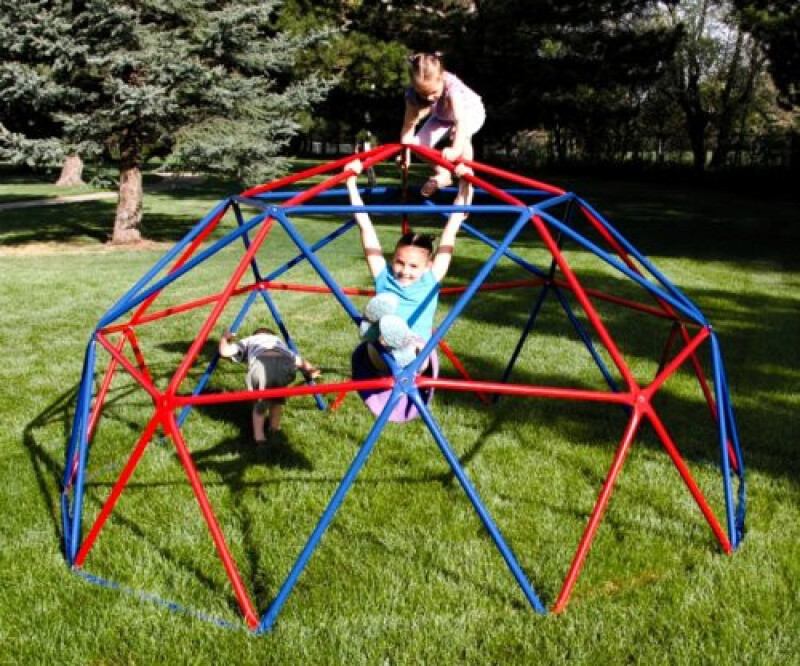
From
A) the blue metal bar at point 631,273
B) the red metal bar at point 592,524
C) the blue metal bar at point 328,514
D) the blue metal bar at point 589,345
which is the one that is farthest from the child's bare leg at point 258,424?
the red metal bar at point 592,524

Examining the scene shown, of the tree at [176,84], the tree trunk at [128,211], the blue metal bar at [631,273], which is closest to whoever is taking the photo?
the blue metal bar at [631,273]

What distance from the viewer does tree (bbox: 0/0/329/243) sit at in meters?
11.8

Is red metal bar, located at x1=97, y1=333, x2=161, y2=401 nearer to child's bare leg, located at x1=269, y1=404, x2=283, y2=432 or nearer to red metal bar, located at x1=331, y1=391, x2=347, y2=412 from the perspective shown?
child's bare leg, located at x1=269, y1=404, x2=283, y2=432

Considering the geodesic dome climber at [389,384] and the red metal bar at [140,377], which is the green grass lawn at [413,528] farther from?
the red metal bar at [140,377]

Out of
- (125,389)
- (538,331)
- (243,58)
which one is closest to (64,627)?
(125,389)

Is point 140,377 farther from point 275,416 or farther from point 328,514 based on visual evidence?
point 275,416

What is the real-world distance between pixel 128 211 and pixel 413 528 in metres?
12.3

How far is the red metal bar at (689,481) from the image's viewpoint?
9.89 feet

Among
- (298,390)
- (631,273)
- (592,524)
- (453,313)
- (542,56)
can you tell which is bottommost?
(592,524)

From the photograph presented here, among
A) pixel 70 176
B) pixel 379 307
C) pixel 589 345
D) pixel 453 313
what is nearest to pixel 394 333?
pixel 379 307

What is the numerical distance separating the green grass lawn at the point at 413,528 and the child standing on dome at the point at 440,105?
1590 millimetres

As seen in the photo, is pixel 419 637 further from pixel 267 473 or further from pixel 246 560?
pixel 267 473

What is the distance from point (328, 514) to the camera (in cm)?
264

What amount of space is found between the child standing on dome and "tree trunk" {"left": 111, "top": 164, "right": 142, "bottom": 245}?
10.4m
